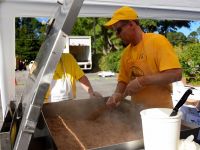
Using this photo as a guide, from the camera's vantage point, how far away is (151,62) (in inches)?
67.7

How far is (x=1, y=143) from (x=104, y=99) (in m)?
1.05

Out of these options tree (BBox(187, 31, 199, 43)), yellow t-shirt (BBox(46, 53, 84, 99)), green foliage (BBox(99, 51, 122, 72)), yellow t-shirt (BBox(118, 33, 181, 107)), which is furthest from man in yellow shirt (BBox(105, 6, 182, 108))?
tree (BBox(187, 31, 199, 43))

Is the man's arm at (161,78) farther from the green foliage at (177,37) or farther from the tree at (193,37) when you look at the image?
the green foliage at (177,37)

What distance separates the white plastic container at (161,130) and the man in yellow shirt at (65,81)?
1236mm

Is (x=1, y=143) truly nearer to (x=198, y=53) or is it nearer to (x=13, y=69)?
(x=13, y=69)

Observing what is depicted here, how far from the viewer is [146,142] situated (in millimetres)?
960

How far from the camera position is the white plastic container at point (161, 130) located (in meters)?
0.88

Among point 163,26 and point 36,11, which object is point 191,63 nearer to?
point 36,11

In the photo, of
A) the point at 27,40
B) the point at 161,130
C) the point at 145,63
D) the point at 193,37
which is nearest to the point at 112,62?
the point at 193,37

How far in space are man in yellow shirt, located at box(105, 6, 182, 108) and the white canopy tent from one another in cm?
65

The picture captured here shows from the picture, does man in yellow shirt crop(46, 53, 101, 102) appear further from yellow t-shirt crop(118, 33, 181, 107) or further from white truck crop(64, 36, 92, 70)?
white truck crop(64, 36, 92, 70)

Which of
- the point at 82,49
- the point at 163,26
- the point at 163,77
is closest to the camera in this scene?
the point at 163,77

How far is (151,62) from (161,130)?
882 mm

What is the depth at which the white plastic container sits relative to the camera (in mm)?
882
